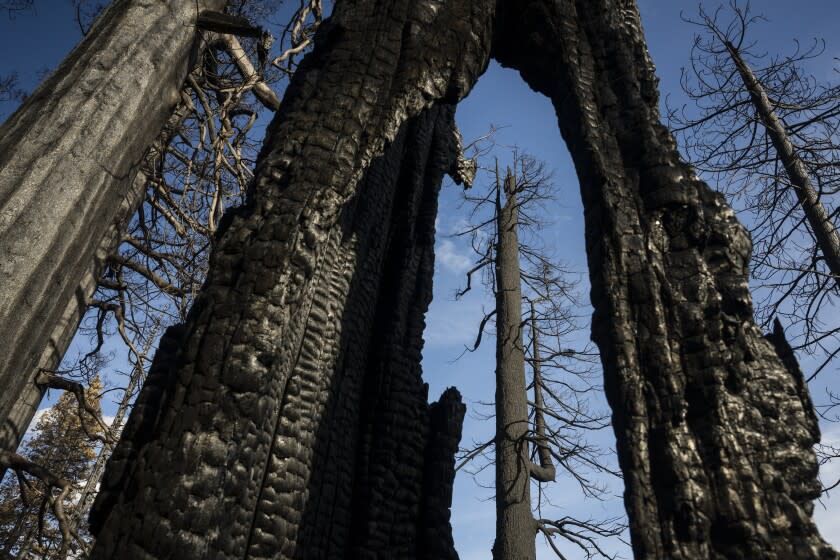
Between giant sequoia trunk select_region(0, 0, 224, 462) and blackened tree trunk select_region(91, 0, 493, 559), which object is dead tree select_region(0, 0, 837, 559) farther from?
giant sequoia trunk select_region(0, 0, 224, 462)

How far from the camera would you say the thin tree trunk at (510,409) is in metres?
8.29

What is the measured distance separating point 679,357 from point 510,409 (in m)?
8.02

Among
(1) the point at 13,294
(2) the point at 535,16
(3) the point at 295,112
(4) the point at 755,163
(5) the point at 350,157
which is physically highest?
(4) the point at 755,163

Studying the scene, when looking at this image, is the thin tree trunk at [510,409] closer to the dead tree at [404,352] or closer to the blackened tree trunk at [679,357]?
the dead tree at [404,352]

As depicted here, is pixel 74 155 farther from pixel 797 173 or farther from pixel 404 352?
pixel 797 173

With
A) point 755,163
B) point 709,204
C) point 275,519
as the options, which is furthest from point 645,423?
point 755,163

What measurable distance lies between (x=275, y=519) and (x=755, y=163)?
7863 millimetres

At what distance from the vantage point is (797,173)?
24.2 ft

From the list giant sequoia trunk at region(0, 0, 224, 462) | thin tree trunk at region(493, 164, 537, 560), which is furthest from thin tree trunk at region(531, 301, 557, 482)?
giant sequoia trunk at region(0, 0, 224, 462)

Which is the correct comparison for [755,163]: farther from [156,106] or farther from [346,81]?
[156,106]

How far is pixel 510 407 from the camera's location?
963cm

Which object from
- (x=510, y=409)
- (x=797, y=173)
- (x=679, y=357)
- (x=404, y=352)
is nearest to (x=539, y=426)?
(x=510, y=409)

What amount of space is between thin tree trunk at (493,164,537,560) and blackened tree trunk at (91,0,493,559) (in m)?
5.79

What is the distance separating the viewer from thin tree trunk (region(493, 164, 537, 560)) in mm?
8289
